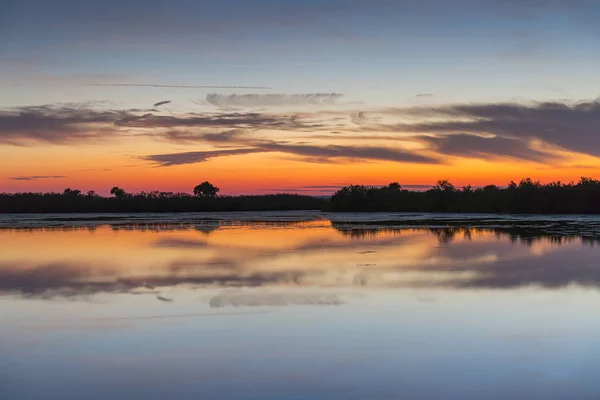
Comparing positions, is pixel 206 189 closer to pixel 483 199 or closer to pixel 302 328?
pixel 483 199

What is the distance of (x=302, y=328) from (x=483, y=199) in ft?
140

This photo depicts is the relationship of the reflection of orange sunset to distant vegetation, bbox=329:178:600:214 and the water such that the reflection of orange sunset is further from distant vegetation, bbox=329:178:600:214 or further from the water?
distant vegetation, bbox=329:178:600:214

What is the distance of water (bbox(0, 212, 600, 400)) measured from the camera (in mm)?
5113

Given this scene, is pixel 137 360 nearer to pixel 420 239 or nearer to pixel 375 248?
pixel 375 248

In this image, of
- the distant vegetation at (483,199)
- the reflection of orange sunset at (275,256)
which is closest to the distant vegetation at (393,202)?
the distant vegetation at (483,199)

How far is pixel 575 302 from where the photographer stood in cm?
842

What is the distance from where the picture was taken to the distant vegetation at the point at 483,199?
43094 mm

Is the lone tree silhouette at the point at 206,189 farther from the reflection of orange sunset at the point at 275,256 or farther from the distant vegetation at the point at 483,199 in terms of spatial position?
the reflection of orange sunset at the point at 275,256

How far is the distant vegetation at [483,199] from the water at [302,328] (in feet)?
102

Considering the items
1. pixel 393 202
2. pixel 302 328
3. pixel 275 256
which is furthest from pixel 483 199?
pixel 302 328

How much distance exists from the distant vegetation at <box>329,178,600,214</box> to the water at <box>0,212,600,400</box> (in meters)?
31.0

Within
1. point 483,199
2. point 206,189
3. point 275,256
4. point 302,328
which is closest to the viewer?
point 302,328

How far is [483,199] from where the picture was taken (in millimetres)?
47375

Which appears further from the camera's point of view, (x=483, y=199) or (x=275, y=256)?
(x=483, y=199)
